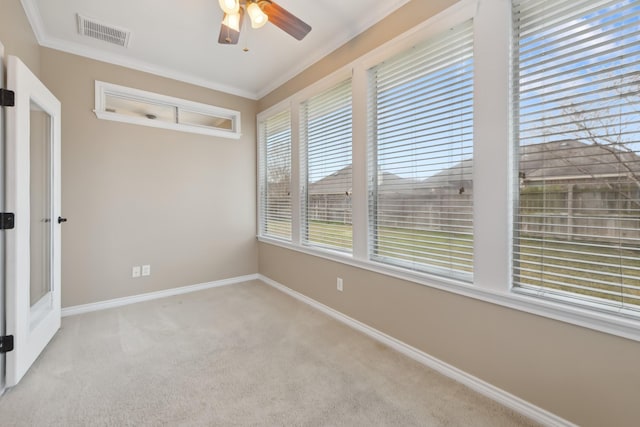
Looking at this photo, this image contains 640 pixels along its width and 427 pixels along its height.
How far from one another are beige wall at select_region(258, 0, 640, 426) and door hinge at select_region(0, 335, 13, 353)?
7.89 ft

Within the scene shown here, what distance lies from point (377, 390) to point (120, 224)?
3207mm

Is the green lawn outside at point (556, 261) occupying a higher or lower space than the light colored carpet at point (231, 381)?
higher

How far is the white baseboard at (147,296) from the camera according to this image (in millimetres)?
3015

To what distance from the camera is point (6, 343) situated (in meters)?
1.79

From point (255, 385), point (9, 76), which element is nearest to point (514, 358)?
point (255, 385)

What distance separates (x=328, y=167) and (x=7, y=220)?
2473 millimetres

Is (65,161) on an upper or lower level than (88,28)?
lower

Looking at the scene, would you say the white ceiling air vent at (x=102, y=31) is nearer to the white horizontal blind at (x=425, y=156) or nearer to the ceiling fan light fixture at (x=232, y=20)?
the ceiling fan light fixture at (x=232, y=20)

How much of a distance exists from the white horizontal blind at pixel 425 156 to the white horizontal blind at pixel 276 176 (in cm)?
147

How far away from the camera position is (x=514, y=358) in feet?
5.43

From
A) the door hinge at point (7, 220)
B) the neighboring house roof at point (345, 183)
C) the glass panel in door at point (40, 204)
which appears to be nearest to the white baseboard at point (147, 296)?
the glass panel in door at point (40, 204)

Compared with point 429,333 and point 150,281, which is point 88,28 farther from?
point 429,333

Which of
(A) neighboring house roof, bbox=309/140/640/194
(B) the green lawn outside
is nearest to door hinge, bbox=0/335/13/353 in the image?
(B) the green lawn outside

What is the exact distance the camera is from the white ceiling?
2.34 metres
